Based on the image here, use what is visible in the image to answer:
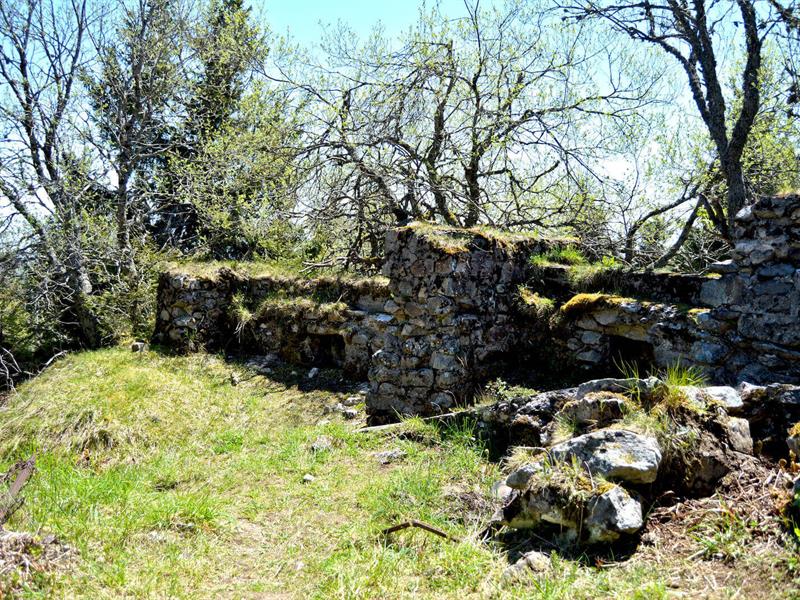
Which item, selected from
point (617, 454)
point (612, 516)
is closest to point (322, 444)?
point (617, 454)

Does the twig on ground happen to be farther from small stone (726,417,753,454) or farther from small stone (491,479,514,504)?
small stone (726,417,753,454)

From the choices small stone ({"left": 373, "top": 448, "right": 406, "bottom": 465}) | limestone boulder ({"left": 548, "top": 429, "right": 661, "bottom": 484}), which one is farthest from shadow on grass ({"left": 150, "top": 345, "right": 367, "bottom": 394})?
limestone boulder ({"left": 548, "top": 429, "right": 661, "bottom": 484})

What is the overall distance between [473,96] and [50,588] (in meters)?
8.68

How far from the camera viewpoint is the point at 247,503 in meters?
4.76

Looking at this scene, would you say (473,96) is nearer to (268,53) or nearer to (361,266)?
(361,266)

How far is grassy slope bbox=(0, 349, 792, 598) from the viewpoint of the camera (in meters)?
3.33

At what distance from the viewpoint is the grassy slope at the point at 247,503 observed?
3.33m

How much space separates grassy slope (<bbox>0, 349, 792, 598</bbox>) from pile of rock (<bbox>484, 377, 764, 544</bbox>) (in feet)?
0.88

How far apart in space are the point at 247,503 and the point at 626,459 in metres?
3.00

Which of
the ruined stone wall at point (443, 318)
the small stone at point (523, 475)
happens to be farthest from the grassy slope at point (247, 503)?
the ruined stone wall at point (443, 318)

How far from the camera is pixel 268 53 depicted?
11000mm

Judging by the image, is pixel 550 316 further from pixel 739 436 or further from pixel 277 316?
pixel 277 316

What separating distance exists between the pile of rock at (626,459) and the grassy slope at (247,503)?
267 millimetres

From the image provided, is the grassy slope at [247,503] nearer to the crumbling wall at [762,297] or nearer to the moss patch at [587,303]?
the moss patch at [587,303]
